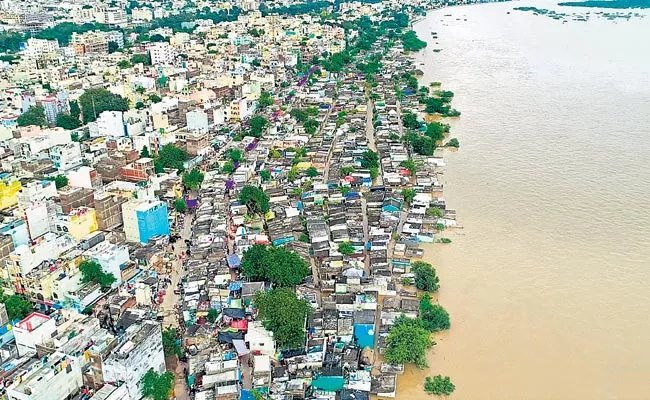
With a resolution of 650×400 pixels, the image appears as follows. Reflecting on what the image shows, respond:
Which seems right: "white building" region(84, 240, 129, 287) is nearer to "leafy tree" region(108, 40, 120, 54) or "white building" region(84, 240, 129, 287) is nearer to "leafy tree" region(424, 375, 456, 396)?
"leafy tree" region(424, 375, 456, 396)

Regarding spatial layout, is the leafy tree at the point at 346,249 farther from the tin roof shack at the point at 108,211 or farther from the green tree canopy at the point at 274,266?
the tin roof shack at the point at 108,211

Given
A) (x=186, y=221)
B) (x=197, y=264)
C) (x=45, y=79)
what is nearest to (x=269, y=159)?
(x=186, y=221)

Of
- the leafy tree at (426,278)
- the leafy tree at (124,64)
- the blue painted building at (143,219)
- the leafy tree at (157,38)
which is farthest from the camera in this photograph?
the leafy tree at (157,38)

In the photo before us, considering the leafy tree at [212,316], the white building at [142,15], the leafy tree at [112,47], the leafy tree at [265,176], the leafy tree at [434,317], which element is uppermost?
the white building at [142,15]

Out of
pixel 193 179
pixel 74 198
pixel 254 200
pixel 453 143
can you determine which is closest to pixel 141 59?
pixel 193 179

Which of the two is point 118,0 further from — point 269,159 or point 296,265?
point 296,265

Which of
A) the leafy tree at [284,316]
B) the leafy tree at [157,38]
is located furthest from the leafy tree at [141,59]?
the leafy tree at [284,316]

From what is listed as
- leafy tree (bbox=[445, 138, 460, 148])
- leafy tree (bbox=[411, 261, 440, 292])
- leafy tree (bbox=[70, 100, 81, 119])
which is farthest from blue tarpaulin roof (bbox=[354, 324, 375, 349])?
leafy tree (bbox=[70, 100, 81, 119])
